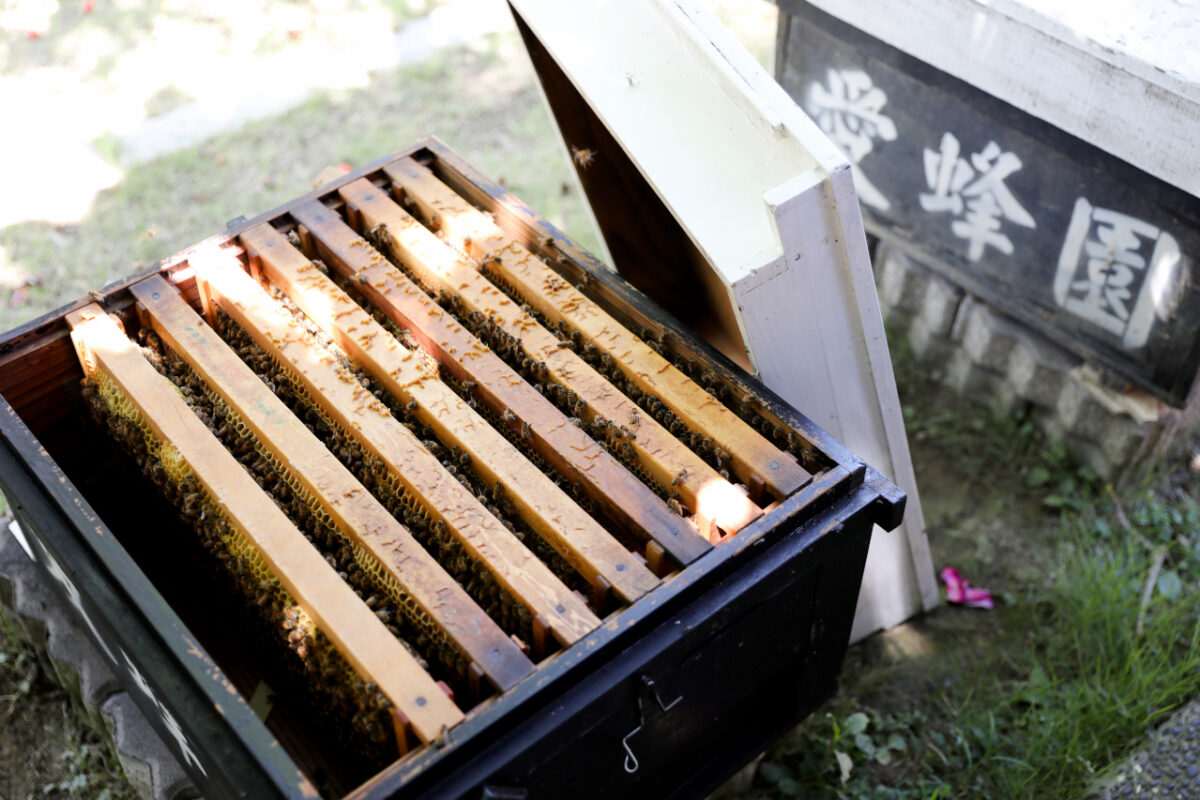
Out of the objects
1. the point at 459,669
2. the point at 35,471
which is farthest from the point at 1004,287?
the point at 35,471

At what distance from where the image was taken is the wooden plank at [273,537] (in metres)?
1.69

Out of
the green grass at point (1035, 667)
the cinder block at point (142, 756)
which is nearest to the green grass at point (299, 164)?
the cinder block at point (142, 756)

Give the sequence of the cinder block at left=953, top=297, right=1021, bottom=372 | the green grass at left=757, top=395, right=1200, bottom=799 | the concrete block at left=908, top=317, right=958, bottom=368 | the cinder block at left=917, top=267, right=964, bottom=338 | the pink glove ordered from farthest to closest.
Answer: the concrete block at left=908, top=317, right=958, bottom=368 < the cinder block at left=917, top=267, right=964, bottom=338 < the cinder block at left=953, top=297, right=1021, bottom=372 < the pink glove < the green grass at left=757, top=395, right=1200, bottom=799

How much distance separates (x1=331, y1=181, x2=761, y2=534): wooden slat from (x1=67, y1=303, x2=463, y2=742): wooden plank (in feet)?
1.98

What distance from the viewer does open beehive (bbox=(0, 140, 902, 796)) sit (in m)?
1.75

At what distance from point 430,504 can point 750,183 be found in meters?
0.90

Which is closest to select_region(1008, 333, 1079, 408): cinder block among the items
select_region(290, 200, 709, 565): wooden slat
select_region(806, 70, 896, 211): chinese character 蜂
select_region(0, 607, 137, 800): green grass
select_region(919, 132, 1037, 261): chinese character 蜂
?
select_region(919, 132, 1037, 261): chinese character 蜂

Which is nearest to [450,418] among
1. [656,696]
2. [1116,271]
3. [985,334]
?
[656,696]

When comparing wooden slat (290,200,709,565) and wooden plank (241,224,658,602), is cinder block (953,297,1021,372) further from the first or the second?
wooden plank (241,224,658,602)

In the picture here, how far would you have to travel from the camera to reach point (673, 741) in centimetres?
210

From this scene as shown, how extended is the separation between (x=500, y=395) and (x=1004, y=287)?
78.1 inches

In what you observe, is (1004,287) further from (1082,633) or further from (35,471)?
(35,471)

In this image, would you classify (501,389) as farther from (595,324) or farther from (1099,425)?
(1099,425)

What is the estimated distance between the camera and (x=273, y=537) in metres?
1.92
